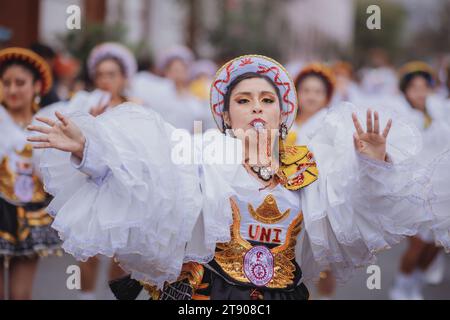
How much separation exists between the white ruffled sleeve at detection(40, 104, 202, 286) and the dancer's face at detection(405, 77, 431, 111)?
4.99m

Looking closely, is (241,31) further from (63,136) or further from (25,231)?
(63,136)

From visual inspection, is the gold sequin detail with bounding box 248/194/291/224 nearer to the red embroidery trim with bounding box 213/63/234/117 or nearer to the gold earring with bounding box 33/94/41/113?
the red embroidery trim with bounding box 213/63/234/117

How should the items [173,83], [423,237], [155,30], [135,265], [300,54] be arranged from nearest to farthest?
[135,265] < [423,237] < [173,83] < [155,30] < [300,54]

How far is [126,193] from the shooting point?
128 inches

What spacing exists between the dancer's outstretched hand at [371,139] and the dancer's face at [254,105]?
390 millimetres

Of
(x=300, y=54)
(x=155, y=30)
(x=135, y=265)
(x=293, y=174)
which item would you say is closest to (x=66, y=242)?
(x=135, y=265)

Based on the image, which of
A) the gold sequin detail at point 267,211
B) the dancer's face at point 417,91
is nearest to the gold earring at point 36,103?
the gold sequin detail at point 267,211

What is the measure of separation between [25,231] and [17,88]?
3.31 feet

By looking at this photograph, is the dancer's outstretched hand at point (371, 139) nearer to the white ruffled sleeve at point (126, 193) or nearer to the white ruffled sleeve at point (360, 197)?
the white ruffled sleeve at point (360, 197)

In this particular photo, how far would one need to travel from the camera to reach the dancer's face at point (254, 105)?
3.65 metres

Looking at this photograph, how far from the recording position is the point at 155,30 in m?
24.9

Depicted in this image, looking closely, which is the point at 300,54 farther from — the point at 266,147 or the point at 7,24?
the point at 266,147

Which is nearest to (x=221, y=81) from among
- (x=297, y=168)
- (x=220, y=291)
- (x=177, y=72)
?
(x=297, y=168)

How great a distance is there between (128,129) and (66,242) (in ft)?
1.69
